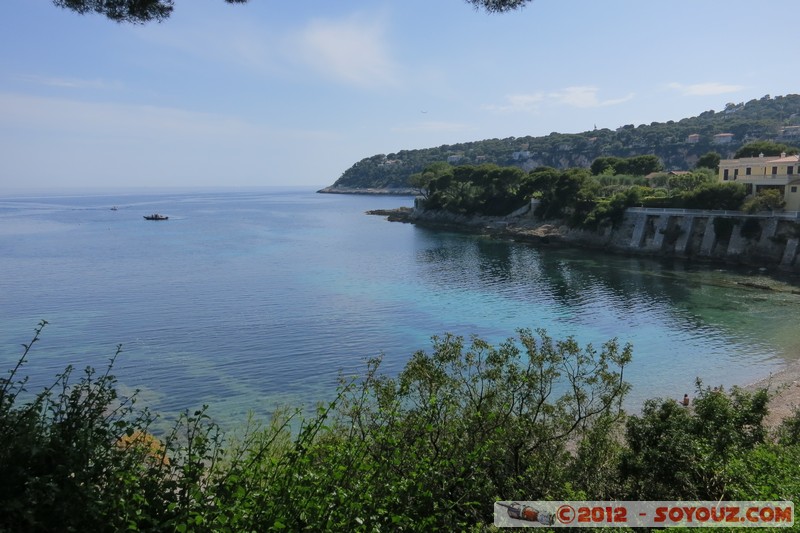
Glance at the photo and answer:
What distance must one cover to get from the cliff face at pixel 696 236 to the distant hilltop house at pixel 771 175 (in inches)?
110

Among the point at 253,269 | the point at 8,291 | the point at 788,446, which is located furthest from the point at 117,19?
the point at 253,269

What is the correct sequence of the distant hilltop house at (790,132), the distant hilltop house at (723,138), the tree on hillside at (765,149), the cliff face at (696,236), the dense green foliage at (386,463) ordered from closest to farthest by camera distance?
the dense green foliage at (386,463) → the cliff face at (696,236) → the tree on hillside at (765,149) → the distant hilltop house at (790,132) → the distant hilltop house at (723,138)

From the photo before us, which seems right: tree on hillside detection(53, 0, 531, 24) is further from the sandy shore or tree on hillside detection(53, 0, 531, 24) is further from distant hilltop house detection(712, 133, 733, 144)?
distant hilltop house detection(712, 133, 733, 144)

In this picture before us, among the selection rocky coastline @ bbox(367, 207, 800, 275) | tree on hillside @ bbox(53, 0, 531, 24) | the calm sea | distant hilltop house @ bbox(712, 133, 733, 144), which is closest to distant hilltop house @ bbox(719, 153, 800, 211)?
rocky coastline @ bbox(367, 207, 800, 275)

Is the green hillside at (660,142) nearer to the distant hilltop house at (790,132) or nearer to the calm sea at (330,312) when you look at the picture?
the distant hilltop house at (790,132)

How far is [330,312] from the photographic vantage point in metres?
35.7

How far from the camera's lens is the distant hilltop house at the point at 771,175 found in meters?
50.5

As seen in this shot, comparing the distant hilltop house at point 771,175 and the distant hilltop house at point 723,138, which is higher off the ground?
the distant hilltop house at point 723,138

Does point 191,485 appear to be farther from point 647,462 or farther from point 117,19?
point 117,19

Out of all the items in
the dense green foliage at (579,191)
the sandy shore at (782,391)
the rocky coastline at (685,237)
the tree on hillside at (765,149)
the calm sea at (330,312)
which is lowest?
the sandy shore at (782,391)

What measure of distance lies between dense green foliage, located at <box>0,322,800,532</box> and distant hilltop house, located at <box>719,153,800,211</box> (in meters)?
45.0

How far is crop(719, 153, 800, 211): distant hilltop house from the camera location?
1989 inches

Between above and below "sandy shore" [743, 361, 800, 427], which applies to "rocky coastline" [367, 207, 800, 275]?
above

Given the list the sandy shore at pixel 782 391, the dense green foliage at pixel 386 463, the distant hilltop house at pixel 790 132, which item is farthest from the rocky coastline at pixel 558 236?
the distant hilltop house at pixel 790 132
